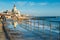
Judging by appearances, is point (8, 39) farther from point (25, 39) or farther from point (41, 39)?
point (41, 39)

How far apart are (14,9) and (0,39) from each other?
81.4m

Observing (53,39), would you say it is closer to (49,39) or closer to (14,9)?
(49,39)

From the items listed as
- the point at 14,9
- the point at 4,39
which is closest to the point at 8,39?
the point at 4,39

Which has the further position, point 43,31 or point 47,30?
point 47,30

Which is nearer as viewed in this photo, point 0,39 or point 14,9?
point 0,39

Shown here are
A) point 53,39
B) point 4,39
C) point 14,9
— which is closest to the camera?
point 4,39

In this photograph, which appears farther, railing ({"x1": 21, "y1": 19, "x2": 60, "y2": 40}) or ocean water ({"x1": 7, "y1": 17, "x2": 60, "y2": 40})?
railing ({"x1": 21, "y1": 19, "x2": 60, "y2": 40})

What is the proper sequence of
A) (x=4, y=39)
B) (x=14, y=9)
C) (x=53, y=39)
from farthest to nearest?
(x=14, y=9) < (x=53, y=39) < (x=4, y=39)

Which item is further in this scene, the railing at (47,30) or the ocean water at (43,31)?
the railing at (47,30)

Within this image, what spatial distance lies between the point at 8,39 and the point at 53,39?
250 cm

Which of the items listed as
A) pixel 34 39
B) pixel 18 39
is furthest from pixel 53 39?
pixel 18 39

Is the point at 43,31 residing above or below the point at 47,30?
above

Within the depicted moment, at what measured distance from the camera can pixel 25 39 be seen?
1044 cm

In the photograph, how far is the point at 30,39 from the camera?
10.5 meters
